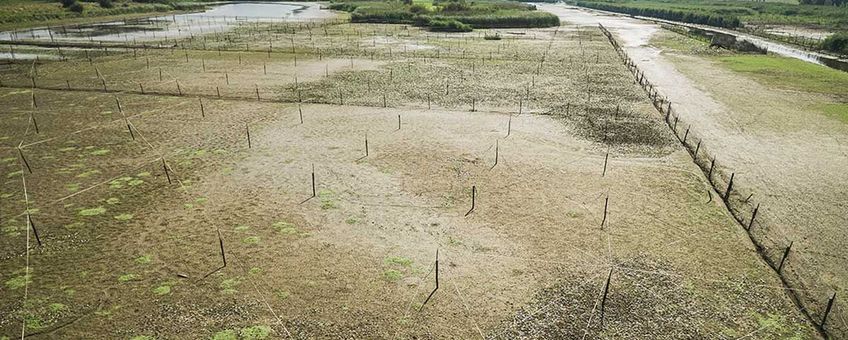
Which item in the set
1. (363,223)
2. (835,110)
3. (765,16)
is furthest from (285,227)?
(765,16)

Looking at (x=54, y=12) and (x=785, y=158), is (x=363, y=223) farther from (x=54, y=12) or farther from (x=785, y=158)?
(x=54, y=12)

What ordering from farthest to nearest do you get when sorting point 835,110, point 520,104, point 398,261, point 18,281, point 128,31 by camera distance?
point 128,31, point 835,110, point 520,104, point 398,261, point 18,281

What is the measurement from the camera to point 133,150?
2184cm

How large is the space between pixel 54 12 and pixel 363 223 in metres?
86.8

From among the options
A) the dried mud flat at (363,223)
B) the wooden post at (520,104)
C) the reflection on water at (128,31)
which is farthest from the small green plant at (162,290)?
the reflection on water at (128,31)

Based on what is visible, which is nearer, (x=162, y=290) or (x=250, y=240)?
(x=162, y=290)

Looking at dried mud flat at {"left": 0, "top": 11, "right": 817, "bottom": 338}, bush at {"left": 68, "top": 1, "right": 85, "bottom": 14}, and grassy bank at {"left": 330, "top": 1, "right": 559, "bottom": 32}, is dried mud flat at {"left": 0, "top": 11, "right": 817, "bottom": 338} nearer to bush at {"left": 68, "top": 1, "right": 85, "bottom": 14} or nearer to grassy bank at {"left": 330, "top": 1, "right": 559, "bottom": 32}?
grassy bank at {"left": 330, "top": 1, "right": 559, "bottom": 32}

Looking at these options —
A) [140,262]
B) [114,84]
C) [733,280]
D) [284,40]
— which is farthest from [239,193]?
[284,40]

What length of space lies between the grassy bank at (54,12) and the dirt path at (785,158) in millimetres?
84688

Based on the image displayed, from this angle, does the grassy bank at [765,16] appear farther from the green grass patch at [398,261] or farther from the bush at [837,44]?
the green grass patch at [398,261]

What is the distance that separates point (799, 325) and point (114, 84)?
40720 millimetres

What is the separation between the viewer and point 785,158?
70.6ft

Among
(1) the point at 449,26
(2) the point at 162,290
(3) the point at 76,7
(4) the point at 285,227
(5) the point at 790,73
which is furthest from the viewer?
(3) the point at 76,7

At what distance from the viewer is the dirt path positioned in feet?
45.9
